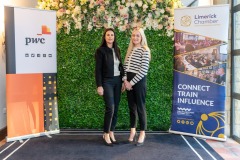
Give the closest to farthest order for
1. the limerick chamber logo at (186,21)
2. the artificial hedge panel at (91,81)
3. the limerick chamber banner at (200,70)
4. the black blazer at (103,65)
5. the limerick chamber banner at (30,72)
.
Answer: the black blazer at (103,65)
the limerick chamber banner at (30,72)
the limerick chamber banner at (200,70)
the limerick chamber logo at (186,21)
the artificial hedge panel at (91,81)

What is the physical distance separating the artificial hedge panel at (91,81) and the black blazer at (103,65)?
75 centimetres

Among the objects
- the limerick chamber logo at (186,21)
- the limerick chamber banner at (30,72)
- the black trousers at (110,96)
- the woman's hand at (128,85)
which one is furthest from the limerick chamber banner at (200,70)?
the limerick chamber banner at (30,72)

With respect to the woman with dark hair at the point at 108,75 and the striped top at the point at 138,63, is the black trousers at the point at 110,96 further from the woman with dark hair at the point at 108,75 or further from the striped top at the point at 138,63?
the striped top at the point at 138,63

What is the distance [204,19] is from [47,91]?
8.06 ft

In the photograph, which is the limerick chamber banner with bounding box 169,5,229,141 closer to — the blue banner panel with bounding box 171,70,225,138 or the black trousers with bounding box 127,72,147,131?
the blue banner panel with bounding box 171,70,225,138

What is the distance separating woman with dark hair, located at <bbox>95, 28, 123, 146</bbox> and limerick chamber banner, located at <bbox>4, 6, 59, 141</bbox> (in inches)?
36.2

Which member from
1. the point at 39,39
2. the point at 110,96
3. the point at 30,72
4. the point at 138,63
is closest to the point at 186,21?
the point at 138,63

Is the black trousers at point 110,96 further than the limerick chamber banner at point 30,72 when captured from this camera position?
No

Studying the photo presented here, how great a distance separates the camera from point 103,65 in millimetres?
3291

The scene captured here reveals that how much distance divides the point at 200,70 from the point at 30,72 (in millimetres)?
2382

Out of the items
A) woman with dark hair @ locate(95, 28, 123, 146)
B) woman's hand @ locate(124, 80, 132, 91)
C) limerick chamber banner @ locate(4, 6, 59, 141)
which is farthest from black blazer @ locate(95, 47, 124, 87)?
limerick chamber banner @ locate(4, 6, 59, 141)

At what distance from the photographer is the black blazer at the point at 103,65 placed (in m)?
3.24

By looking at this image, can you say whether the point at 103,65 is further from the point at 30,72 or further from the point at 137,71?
the point at 30,72

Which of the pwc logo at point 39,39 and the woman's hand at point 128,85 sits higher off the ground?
the pwc logo at point 39,39
